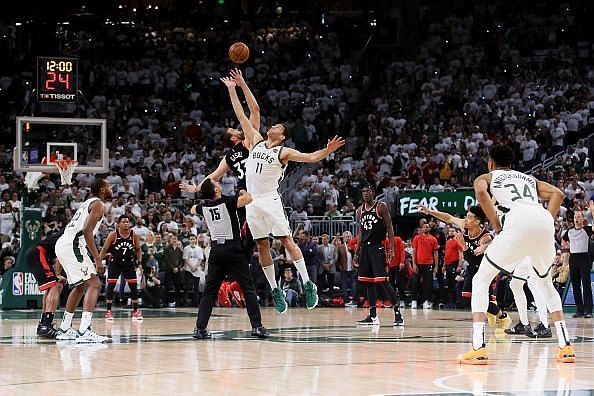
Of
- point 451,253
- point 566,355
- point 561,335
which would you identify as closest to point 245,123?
point 561,335

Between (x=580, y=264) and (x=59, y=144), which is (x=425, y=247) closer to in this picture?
(x=580, y=264)

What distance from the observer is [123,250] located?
1894 centimetres

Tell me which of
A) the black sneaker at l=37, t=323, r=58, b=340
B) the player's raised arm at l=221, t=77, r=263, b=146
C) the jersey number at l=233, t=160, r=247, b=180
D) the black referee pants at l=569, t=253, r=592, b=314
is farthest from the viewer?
the black referee pants at l=569, t=253, r=592, b=314

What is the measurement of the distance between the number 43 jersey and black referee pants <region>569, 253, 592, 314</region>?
350 inches

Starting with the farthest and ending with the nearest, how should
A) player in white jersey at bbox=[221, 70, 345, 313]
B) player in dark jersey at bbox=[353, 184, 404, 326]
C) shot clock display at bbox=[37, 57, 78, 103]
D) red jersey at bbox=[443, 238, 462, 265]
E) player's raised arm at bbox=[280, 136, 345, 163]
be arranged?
1. shot clock display at bbox=[37, 57, 78, 103]
2. red jersey at bbox=[443, 238, 462, 265]
3. player in dark jersey at bbox=[353, 184, 404, 326]
4. player in white jersey at bbox=[221, 70, 345, 313]
5. player's raised arm at bbox=[280, 136, 345, 163]

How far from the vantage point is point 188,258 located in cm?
2356

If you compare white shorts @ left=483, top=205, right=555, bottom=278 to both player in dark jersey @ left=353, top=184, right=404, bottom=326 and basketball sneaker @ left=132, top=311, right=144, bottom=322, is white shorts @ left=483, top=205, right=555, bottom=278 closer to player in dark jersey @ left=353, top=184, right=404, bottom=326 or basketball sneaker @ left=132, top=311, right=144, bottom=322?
player in dark jersey @ left=353, top=184, right=404, bottom=326

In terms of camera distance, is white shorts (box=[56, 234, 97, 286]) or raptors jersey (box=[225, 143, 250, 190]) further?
raptors jersey (box=[225, 143, 250, 190])

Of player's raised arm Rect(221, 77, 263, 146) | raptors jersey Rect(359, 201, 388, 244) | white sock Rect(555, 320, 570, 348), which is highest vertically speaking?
player's raised arm Rect(221, 77, 263, 146)

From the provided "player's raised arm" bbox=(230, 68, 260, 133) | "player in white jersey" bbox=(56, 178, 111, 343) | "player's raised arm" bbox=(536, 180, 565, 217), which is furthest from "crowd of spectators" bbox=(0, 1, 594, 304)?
"player's raised arm" bbox=(536, 180, 565, 217)

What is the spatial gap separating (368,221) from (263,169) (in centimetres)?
351

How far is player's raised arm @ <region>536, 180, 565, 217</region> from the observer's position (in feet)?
34.2

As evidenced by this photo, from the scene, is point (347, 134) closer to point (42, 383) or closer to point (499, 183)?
point (499, 183)

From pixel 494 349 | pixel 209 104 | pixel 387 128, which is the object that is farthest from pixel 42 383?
pixel 209 104
